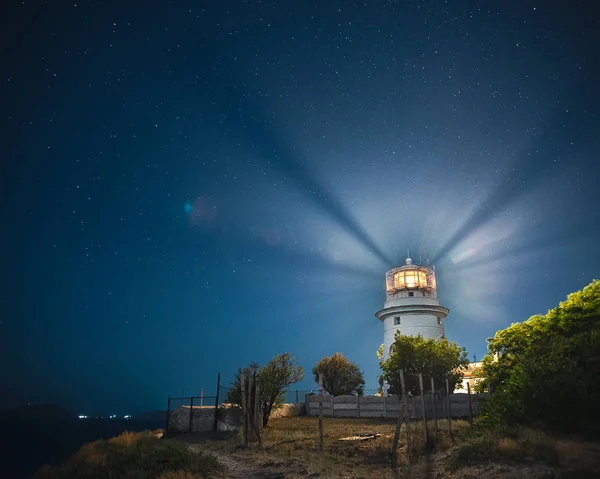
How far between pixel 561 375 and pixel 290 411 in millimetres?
29955

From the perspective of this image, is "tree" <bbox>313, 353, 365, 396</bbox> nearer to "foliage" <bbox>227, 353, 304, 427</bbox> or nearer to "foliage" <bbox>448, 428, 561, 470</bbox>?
"foliage" <bbox>227, 353, 304, 427</bbox>

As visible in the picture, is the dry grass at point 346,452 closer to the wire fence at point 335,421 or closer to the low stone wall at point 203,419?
the wire fence at point 335,421

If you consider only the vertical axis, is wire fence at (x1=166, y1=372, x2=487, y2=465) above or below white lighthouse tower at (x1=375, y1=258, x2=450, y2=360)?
below

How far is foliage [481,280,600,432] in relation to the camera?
13.7m

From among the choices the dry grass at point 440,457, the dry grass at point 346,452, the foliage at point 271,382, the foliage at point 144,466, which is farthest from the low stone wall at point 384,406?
the foliage at point 144,466

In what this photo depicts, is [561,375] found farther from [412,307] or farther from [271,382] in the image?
[412,307]

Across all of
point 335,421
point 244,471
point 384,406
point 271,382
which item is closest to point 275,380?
point 271,382

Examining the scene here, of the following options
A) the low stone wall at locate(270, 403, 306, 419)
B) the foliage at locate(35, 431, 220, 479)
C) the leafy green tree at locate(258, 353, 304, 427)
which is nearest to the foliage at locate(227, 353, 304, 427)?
the leafy green tree at locate(258, 353, 304, 427)

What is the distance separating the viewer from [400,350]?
130 ft

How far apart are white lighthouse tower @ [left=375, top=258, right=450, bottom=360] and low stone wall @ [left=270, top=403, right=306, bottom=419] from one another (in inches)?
403

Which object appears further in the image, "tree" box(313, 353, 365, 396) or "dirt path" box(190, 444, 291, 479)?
"tree" box(313, 353, 365, 396)

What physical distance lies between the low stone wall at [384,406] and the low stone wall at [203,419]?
45.6 ft

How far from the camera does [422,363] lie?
126ft

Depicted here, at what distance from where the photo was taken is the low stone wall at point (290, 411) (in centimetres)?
3822
